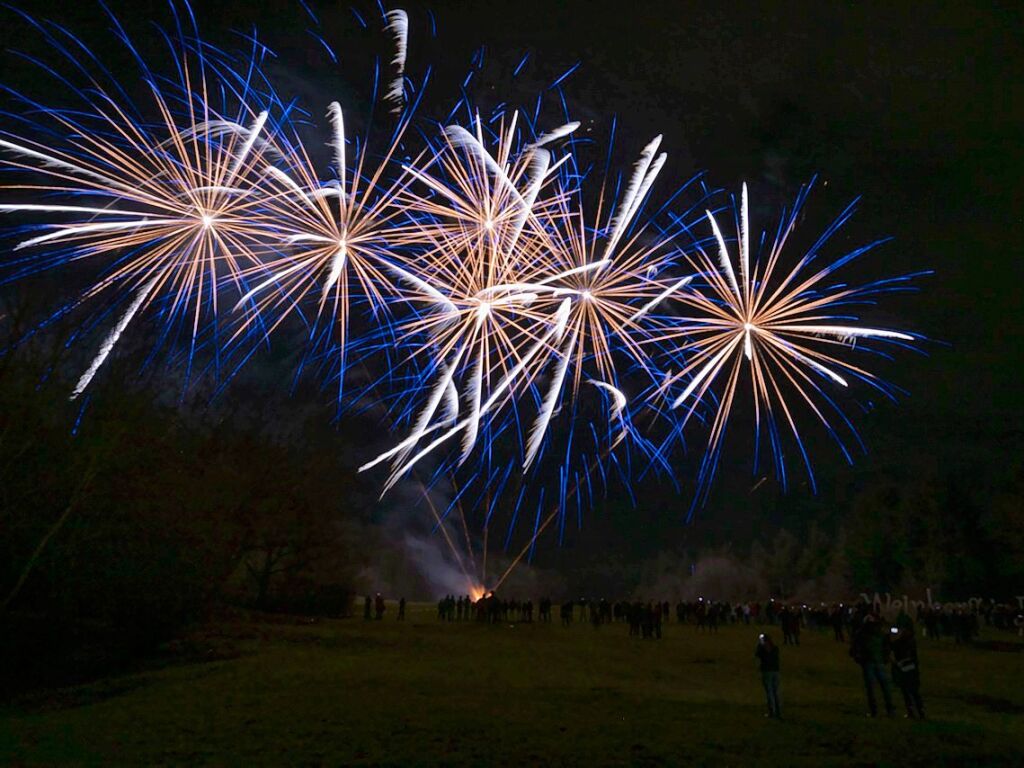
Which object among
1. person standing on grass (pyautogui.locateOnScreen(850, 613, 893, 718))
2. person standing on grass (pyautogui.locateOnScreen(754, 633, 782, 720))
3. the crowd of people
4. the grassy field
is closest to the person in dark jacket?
the crowd of people

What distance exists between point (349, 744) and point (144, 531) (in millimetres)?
12366

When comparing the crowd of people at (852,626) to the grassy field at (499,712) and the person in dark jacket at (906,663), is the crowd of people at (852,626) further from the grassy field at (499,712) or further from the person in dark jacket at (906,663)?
the grassy field at (499,712)

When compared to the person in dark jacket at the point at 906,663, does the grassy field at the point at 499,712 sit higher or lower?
lower

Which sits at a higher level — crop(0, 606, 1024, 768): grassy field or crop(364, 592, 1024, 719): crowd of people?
crop(364, 592, 1024, 719): crowd of people

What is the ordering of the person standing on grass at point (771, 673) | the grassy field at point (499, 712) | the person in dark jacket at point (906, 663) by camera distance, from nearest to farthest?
the grassy field at point (499, 712)
the person in dark jacket at point (906, 663)
the person standing on grass at point (771, 673)

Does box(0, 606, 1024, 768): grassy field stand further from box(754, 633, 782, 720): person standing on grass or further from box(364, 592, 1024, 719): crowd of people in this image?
box(364, 592, 1024, 719): crowd of people

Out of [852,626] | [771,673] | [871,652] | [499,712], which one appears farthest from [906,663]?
[499,712]

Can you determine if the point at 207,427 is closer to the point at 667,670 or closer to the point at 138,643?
the point at 138,643

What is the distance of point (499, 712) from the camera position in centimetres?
1223

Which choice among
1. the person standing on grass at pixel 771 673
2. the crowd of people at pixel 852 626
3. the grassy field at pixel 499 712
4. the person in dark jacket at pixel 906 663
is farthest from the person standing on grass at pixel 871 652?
the person standing on grass at pixel 771 673

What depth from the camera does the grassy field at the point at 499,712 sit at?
952 centimetres

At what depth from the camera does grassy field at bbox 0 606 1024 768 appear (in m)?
9.52

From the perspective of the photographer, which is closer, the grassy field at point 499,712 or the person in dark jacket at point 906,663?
the grassy field at point 499,712

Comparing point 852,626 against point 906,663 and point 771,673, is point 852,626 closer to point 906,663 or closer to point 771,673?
point 906,663
